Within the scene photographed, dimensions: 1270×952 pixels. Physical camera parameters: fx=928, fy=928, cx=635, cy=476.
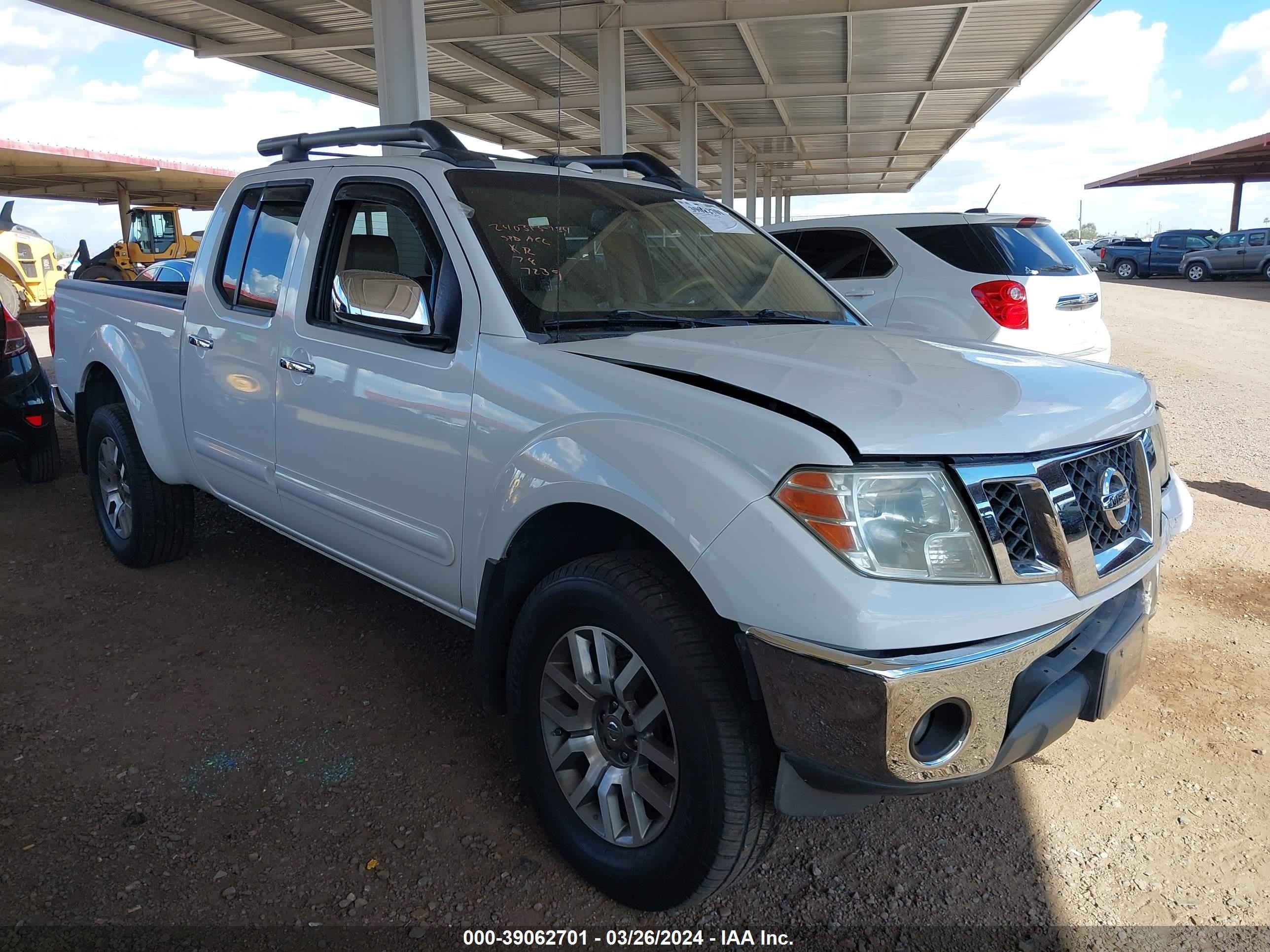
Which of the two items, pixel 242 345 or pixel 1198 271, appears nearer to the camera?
pixel 242 345

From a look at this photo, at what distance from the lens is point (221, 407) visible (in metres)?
3.86

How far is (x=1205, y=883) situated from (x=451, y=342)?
2590mm

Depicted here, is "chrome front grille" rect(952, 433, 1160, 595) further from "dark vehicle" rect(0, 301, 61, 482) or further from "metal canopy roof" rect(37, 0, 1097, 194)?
"metal canopy roof" rect(37, 0, 1097, 194)

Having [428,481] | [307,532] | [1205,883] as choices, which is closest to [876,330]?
[428,481]

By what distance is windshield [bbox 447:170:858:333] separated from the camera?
2.90m

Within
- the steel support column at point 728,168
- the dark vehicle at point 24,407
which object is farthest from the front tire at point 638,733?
the steel support column at point 728,168

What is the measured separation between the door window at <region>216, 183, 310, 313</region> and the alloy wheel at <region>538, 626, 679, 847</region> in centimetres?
204

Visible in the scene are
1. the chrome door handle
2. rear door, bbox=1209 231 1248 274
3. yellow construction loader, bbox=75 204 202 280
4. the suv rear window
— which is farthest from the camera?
rear door, bbox=1209 231 1248 274

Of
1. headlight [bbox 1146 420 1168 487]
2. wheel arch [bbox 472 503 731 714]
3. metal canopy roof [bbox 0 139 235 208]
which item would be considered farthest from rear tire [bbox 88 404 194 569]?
metal canopy roof [bbox 0 139 235 208]

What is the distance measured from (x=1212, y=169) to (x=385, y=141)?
46764 mm

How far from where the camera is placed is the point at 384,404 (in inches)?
118

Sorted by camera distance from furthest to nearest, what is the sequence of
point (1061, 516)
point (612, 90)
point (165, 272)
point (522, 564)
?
point (612, 90) → point (165, 272) → point (522, 564) → point (1061, 516)

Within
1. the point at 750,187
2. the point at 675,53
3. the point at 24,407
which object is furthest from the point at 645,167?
the point at 750,187

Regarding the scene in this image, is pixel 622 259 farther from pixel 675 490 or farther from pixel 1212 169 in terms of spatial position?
pixel 1212 169
